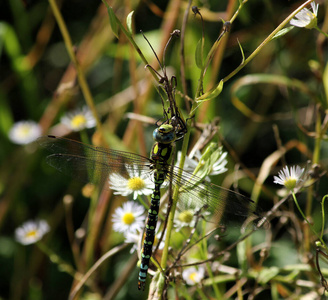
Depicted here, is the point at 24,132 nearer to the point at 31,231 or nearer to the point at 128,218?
the point at 31,231

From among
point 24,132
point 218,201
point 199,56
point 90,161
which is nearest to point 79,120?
point 24,132

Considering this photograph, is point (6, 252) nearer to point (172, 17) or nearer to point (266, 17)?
point (172, 17)

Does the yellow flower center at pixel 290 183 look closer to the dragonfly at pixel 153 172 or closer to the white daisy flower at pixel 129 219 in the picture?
the dragonfly at pixel 153 172

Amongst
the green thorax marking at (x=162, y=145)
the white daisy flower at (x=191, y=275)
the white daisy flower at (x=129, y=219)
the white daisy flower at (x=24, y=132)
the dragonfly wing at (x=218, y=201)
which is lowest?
the white daisy flower at (x=191, y=275)

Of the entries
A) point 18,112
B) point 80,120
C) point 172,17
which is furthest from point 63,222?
point 172,17

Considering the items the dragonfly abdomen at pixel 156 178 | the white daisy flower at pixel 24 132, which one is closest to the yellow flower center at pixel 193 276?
the dragonfly abdomen at pixel 156 178
